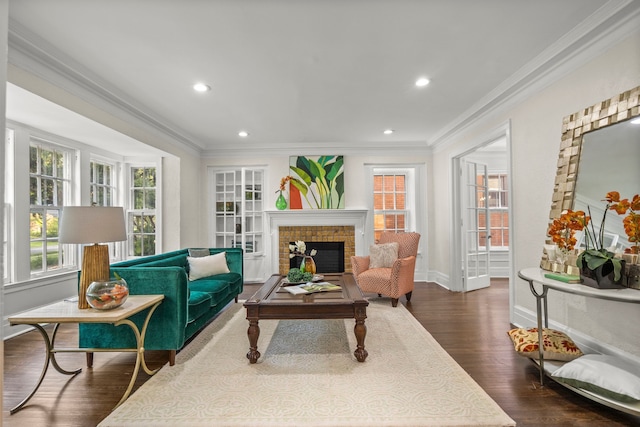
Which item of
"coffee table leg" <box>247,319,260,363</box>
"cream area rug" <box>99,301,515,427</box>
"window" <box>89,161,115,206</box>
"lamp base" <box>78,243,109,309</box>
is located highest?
"window" <box>89,161,115,206</box>

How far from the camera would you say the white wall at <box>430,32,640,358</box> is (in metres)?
2.30

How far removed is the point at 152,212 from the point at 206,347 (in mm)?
3185

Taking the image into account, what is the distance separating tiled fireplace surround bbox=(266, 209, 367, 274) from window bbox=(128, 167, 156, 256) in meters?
1.93

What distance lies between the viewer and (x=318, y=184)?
5.87m

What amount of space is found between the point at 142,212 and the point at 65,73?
2845mm

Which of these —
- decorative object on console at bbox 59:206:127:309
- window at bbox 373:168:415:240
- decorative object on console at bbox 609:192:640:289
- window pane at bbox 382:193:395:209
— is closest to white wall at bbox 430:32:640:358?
decorative object on console at bbox 609:192:640:289

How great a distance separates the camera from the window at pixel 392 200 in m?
6.09

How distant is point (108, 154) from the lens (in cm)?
496

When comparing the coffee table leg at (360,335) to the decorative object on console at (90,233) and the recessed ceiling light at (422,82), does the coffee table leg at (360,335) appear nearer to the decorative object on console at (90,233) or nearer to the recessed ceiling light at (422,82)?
the decorative object on console at (90,233)

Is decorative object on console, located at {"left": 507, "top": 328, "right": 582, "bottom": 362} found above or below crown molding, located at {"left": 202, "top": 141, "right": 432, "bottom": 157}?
below

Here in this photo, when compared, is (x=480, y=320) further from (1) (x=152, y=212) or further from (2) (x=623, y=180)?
(1) (x=152, y=212)

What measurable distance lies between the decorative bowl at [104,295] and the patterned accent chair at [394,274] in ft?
9.58

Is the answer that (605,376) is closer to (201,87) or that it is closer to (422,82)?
(422,82)

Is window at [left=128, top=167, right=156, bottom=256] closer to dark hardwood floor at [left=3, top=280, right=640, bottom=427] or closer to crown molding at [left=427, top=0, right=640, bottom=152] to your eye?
dark hardwood floor at [left=3, top=280, right=640, bottom=427]
